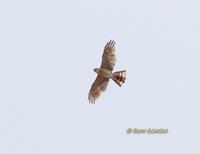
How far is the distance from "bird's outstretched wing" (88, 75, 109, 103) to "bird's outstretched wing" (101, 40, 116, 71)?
2.01ft

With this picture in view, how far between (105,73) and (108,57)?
2.03 ft

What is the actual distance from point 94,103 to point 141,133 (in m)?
2.17

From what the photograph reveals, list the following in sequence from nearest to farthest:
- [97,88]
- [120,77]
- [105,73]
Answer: [120,77] < [105,73] < [97,88]

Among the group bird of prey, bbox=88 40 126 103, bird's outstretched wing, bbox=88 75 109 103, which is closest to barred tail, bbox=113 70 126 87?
bird of prey, bbox=88 40 126 103

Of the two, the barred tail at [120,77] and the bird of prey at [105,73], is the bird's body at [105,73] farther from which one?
the barred tail at [120,77]

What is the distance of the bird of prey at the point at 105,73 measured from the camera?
21094mm

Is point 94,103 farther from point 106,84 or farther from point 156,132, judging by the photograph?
point 156,132

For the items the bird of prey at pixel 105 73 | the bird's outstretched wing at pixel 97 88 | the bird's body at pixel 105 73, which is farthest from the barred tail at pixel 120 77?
the bird's outstretched wing at pixel 97 88

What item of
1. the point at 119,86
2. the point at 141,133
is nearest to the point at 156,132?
the point at 141,133

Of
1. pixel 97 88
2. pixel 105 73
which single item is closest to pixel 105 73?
pixel 105 73

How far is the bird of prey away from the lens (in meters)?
21.1

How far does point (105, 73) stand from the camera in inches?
831

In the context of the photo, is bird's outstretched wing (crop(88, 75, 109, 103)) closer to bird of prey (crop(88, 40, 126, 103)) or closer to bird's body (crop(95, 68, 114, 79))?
bird of prey (crop(88, 40, 126, 103))

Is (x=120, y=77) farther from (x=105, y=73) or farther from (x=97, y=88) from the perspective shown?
(x=97, y=88)
